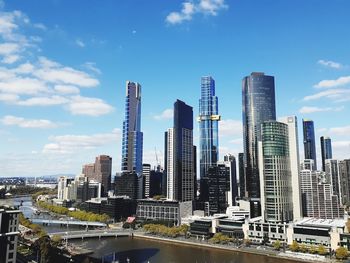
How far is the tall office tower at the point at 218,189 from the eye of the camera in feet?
431

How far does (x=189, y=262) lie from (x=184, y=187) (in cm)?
8320

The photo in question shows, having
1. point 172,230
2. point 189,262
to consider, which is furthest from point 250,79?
point 189,262

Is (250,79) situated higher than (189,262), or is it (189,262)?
(250,79)

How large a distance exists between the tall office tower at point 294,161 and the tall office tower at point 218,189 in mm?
40689

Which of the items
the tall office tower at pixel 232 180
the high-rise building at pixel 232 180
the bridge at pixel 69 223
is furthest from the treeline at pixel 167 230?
the tall office tower at pixel 232 180

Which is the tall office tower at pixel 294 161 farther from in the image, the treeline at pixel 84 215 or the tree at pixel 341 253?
the treeline at pixel 84 215

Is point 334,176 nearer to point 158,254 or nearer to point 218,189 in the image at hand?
point 218,189

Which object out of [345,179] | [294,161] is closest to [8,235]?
[294,161]

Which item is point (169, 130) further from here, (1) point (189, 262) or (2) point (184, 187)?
(1) point (189, 262)

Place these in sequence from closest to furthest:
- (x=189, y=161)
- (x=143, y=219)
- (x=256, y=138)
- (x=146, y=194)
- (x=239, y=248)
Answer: (x=239, y=248)
(x=143, y=219)
(x=189, y=161)
(x=146, y=194)
(x=256, y=138)

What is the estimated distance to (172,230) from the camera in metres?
89.4

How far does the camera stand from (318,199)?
117m

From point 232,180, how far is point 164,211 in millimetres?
58159

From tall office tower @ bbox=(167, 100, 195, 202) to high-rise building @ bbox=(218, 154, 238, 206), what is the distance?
17.4 metres
